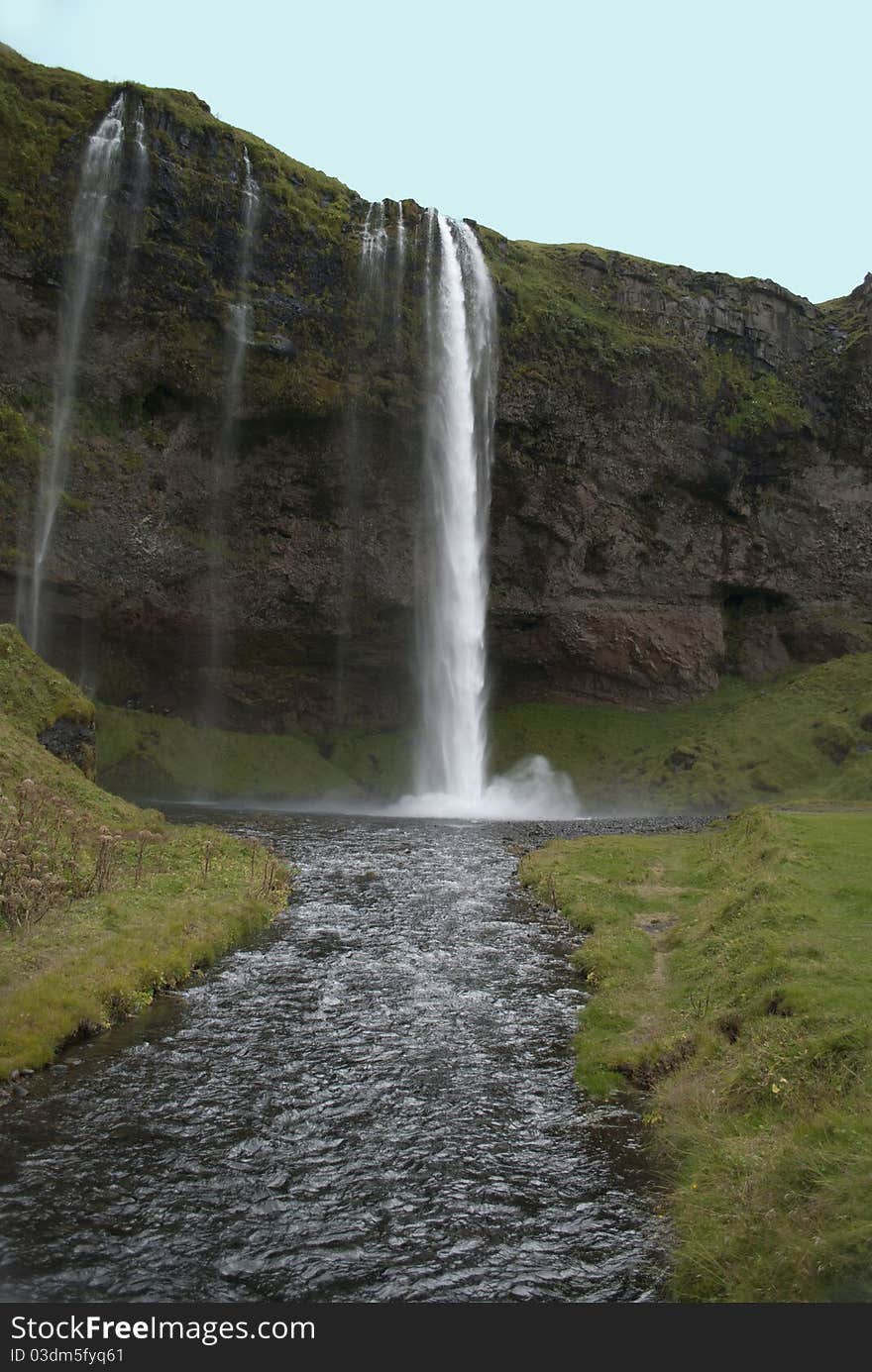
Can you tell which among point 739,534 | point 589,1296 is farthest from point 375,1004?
point 739,534

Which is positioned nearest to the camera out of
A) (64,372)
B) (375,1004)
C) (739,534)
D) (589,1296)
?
(589,1296)

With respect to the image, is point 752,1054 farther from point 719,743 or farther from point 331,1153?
point 719,743

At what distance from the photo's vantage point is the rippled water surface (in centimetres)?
768

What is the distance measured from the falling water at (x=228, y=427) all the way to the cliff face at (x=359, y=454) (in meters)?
0.37

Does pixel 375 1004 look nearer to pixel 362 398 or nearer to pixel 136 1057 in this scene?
pixel 136 1057

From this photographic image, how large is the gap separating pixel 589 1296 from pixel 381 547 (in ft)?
200

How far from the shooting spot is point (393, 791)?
6412 cm

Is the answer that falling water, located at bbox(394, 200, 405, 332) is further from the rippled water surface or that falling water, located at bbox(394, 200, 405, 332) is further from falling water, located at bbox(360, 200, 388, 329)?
the rippled water surface

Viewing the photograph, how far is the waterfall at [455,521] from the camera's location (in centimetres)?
6147

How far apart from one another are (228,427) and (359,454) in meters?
9.17

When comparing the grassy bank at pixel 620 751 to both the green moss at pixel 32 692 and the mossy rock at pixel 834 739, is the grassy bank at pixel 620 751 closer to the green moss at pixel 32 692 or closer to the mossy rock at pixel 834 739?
the mossy rock at pixel 834 739

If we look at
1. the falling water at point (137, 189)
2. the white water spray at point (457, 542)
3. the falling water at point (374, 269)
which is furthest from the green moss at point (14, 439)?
the white water spray at point (457, 542)

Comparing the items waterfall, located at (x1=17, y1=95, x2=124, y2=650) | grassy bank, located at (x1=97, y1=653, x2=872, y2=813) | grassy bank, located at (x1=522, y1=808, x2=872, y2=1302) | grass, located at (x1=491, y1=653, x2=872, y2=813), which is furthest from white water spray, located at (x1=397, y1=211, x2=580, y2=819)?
grassy bank, located at (x1=522, y1=808, x2=872, y2=1302)

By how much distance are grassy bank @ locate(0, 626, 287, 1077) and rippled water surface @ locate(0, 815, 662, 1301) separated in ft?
2.52
